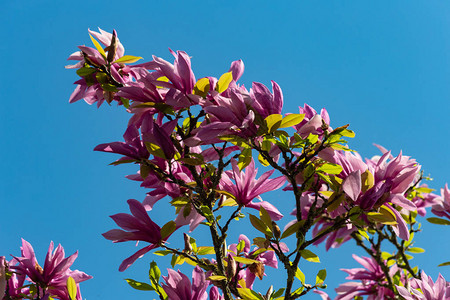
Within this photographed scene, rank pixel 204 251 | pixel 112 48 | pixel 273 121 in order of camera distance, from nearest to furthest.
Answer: pixel 273 121, pixel 112 48, pixel 204 251

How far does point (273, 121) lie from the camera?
5.05ft

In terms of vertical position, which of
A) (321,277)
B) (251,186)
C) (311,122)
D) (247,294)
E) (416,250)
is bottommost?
(247,294)

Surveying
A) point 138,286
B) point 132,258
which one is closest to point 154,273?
point 138,286

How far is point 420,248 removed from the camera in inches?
124

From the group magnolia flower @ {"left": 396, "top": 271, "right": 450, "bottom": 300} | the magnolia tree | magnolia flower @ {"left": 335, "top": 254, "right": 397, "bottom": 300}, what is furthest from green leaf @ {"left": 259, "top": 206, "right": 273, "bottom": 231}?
magnolia flower @ {"left": 335, "top": 254, "right": 397, "bottom": 300}

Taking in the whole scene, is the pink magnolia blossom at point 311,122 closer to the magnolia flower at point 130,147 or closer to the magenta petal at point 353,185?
the magenta petal at point 353,185

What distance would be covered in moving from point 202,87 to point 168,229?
23.2 inches

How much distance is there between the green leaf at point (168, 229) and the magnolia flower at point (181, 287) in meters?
0.17

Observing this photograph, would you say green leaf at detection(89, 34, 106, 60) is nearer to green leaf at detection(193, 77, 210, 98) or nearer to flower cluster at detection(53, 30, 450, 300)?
flower cluster at detection(53, 30, 450, 300)

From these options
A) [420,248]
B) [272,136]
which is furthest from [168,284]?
[420,248]

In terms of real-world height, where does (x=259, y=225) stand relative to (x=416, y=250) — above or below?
below

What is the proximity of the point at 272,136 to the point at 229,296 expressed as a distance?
673 millimetres

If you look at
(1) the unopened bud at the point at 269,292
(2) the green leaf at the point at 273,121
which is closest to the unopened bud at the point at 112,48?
(2) the green leaf at the point at 273,121

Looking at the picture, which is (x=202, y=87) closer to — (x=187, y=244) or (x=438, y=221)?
(x=187, y=244)
